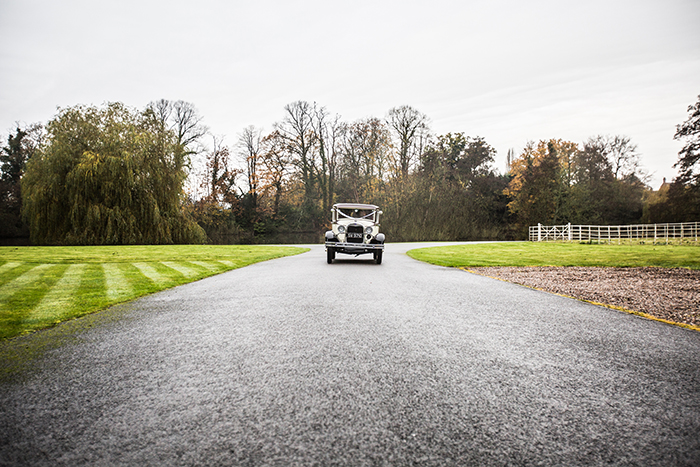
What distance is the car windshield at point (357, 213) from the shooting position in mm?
15328

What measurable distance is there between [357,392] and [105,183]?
28.5m

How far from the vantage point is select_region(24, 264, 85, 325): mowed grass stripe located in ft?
17.2

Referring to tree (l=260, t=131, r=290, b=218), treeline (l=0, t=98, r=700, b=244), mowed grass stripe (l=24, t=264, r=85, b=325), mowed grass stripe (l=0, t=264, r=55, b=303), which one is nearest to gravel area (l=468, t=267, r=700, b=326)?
mowed grass stripe (l=24, t=264, r=85, b=325)

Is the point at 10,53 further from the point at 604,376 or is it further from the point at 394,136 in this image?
the point at 394,136

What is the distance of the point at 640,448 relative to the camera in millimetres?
1933

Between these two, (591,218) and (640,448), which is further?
(591,218)

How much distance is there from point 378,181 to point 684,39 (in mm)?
32576

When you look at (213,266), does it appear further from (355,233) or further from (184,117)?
(184,117)

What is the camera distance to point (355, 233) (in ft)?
48.2

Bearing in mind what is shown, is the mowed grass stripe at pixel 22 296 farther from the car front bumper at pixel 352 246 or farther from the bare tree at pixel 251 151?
the bare tree at pixel 251 151

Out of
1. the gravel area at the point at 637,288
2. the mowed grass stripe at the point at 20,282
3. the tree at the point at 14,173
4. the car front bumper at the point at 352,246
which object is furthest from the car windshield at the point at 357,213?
the tree at the point at 14,173

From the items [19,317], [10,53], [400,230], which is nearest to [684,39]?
[19,317]

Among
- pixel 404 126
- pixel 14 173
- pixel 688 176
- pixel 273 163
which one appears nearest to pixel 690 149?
pixel 688 176

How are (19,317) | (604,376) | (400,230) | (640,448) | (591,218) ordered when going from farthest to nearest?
(591,218) < (400,230) < (19,317) < (604,376) < (640,448)
